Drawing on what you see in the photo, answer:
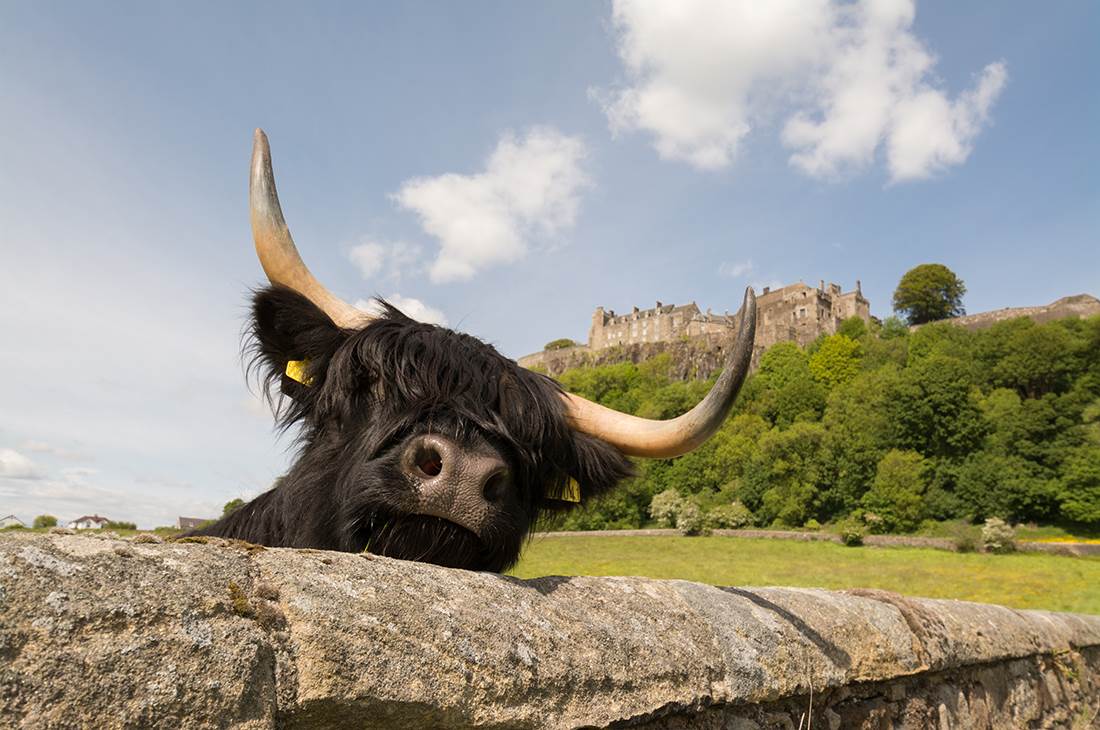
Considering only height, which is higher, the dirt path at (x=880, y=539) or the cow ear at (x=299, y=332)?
the cow ear at (x=299, y=332)

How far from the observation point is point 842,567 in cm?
2562

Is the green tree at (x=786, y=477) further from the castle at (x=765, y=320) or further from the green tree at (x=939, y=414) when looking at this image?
the castle at (x=765, y=320)

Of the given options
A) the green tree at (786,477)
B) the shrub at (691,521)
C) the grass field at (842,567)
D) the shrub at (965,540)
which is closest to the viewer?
the grass field at (842,567)

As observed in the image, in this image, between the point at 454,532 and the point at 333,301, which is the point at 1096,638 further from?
the point at 333,301

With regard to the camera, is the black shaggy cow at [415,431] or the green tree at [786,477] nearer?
the black shaggy cow at [415,431]

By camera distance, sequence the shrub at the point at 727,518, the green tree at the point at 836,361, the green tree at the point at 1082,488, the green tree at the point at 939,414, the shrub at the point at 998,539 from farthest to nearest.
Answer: the green tree at the point at 836,361
the green tree at the point at 939,414
the green tree at the point at 1082,488
the shrub at the point at 727,518
the shrub at the point at 998,539

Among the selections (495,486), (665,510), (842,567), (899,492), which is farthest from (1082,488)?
(495,486)

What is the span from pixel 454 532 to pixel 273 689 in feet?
3.44

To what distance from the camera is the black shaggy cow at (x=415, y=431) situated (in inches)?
87.2

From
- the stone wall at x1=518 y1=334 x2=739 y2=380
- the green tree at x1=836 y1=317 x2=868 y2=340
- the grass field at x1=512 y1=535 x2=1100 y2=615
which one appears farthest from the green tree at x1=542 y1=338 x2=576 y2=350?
the grass field at x1=512 y1=535 x2=1100 y2=615

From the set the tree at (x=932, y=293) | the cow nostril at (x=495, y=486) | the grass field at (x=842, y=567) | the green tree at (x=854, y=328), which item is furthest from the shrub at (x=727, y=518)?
the tree at (x=932, y=293)

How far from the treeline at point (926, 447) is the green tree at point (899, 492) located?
0.29 ft

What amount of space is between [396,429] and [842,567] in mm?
26725

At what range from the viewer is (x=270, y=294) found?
9.25 ft
